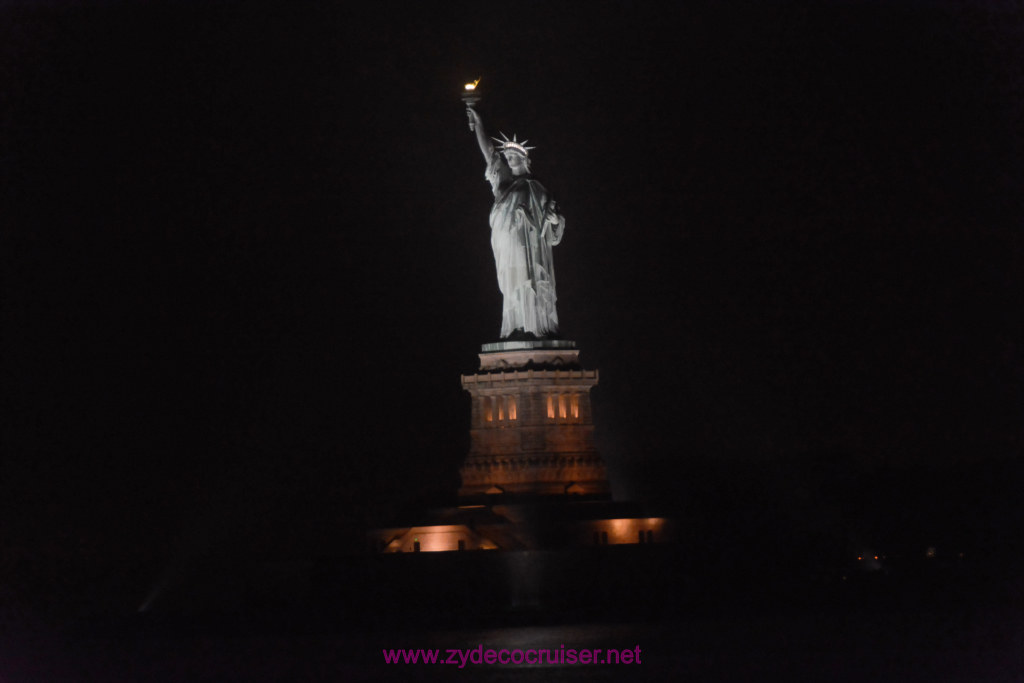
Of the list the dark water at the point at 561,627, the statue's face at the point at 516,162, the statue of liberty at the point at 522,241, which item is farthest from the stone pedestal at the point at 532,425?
the statue's face at the point at 516,162

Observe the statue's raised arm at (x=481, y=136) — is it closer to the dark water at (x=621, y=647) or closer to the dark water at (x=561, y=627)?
the dark water at (x=561, y=627)

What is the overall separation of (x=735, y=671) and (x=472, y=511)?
14.3 meters

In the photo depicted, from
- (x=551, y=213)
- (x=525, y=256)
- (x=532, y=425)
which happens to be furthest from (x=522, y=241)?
(x=532, y=425)

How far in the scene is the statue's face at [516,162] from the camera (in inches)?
2493

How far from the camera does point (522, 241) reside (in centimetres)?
6272

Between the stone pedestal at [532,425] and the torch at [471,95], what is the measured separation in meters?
6.73

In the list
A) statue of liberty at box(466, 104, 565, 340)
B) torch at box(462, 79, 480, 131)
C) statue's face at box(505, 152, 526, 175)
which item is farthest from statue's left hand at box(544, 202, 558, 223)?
torch at box(462, 79, 480, 131)

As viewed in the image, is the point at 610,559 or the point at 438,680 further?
the point at 610,559

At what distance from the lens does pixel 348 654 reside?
5081 centimetres

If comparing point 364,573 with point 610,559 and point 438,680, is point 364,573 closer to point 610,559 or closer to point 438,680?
point 610,559

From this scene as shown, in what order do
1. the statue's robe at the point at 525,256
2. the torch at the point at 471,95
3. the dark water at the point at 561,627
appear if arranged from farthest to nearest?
the torch at the point at 471,95
the statue's robe at the point at 525,256
the dark water at the point at 561,627

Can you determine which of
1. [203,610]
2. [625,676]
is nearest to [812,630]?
[625,676]

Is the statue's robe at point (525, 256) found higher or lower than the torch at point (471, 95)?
lower

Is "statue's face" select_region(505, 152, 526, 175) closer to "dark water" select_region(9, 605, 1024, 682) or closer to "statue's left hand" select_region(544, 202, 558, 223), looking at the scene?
"statue's left hand" select_region(544, 202, 558, 223)
